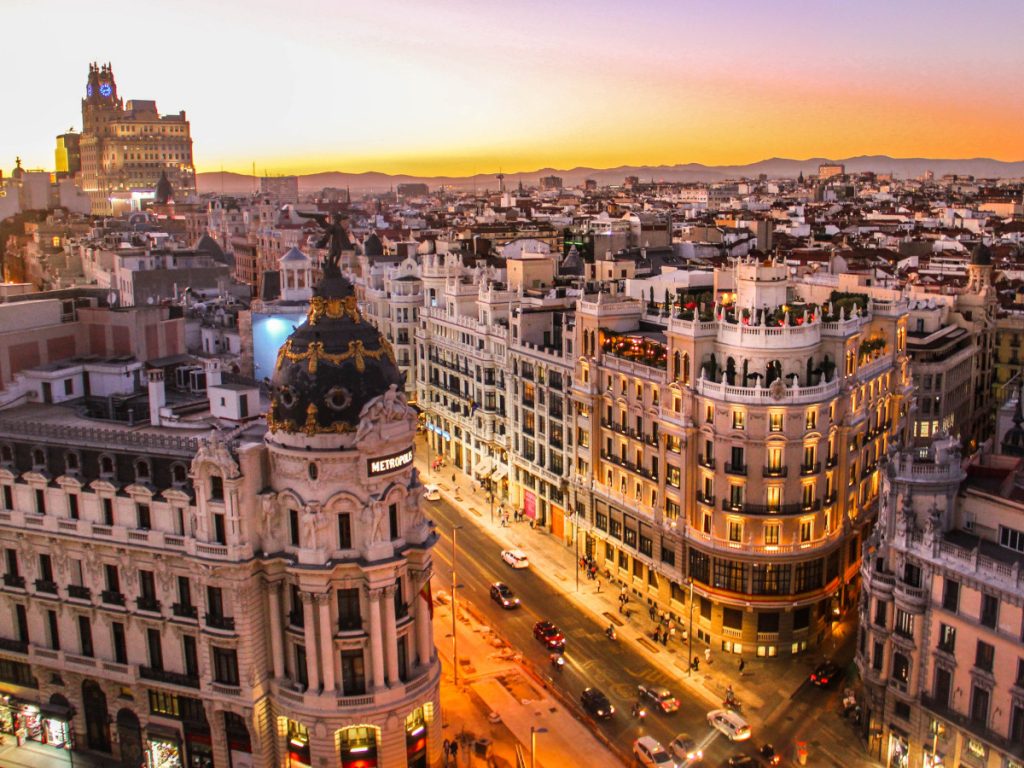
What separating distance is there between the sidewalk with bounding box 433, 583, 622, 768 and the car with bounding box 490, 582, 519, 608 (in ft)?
17.0

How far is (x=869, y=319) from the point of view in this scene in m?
92.7

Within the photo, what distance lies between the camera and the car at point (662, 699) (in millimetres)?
75500

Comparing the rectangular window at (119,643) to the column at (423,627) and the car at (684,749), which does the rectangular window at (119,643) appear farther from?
the car at (684,749)

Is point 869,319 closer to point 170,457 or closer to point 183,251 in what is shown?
point 170,457

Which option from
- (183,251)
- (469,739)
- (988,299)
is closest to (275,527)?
(469,739)

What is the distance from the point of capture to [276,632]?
65500 millimetres

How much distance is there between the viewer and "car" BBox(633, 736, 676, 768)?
67875mm

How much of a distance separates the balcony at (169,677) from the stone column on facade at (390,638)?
43.5 feet

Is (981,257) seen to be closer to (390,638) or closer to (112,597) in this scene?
(390,638)

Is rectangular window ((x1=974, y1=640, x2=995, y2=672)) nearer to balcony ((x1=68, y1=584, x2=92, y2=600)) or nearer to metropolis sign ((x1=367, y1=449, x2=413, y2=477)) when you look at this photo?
metropolis sign ((x1=367, y1=449, x2=413, y2=477))

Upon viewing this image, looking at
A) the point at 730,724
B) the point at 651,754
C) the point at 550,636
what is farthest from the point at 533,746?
the point at 550,636

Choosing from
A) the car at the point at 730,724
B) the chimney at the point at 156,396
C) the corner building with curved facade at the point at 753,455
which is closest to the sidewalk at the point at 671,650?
the corner building with curved facade at the point at 753,455

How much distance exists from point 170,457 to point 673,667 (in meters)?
43.0

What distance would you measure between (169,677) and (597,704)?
3046 cm
